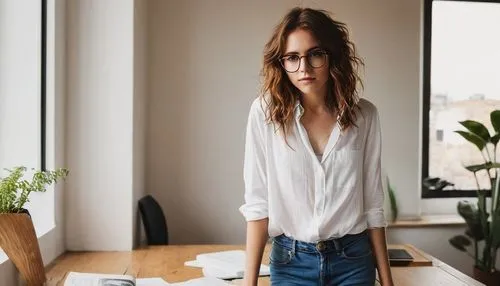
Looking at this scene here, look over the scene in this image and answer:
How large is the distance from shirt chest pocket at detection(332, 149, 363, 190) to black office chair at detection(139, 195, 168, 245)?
1.38 meters

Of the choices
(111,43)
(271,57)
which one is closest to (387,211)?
(111,43)

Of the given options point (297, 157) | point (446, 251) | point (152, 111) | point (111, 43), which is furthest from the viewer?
point (446, 251)

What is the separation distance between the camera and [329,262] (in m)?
1.26

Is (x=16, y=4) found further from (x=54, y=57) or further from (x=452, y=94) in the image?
(x=452, y=94)

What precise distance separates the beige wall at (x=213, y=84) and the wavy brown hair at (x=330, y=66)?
1.61m

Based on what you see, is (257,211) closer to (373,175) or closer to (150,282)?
(373,175)

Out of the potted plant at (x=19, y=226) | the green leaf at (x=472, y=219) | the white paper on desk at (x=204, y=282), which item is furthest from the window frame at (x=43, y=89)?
→ the green leaf at (x=472, y=219)

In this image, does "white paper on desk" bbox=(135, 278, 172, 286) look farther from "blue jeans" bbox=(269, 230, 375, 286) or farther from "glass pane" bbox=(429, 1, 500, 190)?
"glass pane" bbox=(429, 1, 500, 190)

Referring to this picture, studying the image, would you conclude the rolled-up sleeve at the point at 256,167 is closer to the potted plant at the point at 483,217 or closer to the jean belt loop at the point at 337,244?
the jean belt loop at the point at 337,244

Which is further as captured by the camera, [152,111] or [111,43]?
[152,111]

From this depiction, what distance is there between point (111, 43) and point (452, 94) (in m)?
2.16

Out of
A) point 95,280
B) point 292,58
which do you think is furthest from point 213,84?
point 292,58

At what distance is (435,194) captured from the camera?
10.8ft

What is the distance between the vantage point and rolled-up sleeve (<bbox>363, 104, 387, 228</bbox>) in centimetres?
130
